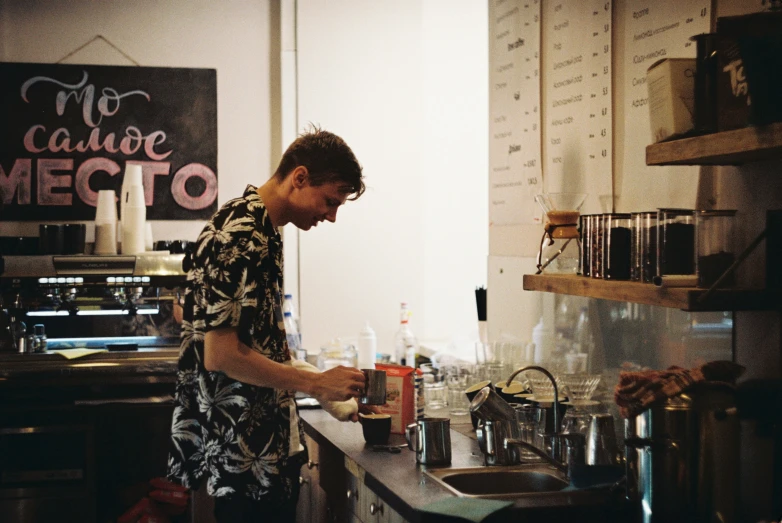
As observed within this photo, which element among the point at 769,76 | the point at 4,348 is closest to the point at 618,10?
the point at 769,76

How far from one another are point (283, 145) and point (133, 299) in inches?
46.8

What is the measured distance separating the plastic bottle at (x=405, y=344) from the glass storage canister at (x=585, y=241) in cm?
227

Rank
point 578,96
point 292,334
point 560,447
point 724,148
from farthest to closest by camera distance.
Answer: point 292,334, point 578,96, point 560,447, point 724,148

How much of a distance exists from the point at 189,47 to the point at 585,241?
3271 millimetres

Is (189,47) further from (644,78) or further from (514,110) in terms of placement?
(644,78)

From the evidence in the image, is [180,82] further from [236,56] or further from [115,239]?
[115,239]

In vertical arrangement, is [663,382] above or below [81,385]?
above

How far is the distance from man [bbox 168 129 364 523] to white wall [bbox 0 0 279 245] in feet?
8.66

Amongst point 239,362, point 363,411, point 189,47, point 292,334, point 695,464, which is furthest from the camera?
point 189,47

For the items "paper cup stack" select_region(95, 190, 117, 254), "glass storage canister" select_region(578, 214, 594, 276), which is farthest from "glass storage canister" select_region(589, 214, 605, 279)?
"paper cup stack" select_region(95, 190, 117, 254)

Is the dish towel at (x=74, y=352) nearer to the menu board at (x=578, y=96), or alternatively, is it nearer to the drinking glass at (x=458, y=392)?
the drinking glass at (x=458, y=392)

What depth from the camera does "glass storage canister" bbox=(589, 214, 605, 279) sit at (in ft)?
7.87

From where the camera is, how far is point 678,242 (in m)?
2.07

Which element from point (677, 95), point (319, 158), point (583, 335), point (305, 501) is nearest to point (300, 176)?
point (319, 158)
